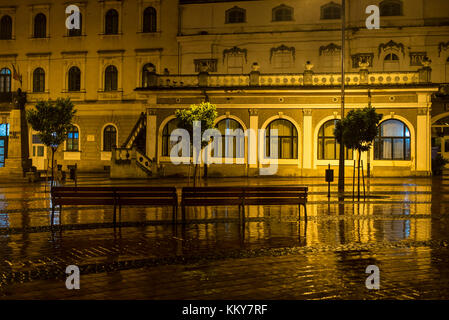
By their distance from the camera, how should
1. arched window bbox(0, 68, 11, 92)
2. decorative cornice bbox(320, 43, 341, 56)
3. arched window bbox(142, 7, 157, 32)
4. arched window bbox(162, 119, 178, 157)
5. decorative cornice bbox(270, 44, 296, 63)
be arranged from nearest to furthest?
arched window bbox(162, 119, 178, 157), decorative cornice bbox(320, 43, 341, 56), decorative cornice bbox(270, 44, 296, 63), arched window bbox(142, 7, 157, 32), arched window bbox(0, 68, 11, 92)

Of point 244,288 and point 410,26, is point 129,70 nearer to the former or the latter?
point 410,26

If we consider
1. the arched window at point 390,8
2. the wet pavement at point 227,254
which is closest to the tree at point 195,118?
the wet pavement at point 227,254

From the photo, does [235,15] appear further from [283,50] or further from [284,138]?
[284,138]

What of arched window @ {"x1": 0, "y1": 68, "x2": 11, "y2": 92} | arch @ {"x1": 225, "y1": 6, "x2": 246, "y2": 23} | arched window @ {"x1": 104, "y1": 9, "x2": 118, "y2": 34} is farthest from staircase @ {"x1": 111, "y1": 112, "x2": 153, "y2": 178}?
arched window @ {"x1": 0, "y1": 68, "x2": 11, "y2": 92}

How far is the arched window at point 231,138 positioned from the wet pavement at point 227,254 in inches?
845

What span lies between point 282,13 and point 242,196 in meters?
31.8

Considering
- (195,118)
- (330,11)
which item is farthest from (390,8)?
(195,118)

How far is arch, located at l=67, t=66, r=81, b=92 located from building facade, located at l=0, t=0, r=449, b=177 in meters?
0.09

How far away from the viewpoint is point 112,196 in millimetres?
13289

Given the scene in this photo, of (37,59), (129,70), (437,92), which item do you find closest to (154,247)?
(437,92)

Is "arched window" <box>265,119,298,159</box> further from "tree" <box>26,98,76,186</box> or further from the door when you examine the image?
the door

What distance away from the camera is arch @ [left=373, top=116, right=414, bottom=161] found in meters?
35.8

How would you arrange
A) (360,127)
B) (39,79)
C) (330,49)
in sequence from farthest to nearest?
1. (39,79)
2. (330,49)
3. (360,127)

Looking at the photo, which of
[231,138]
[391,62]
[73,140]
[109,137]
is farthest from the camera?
[73,140]
